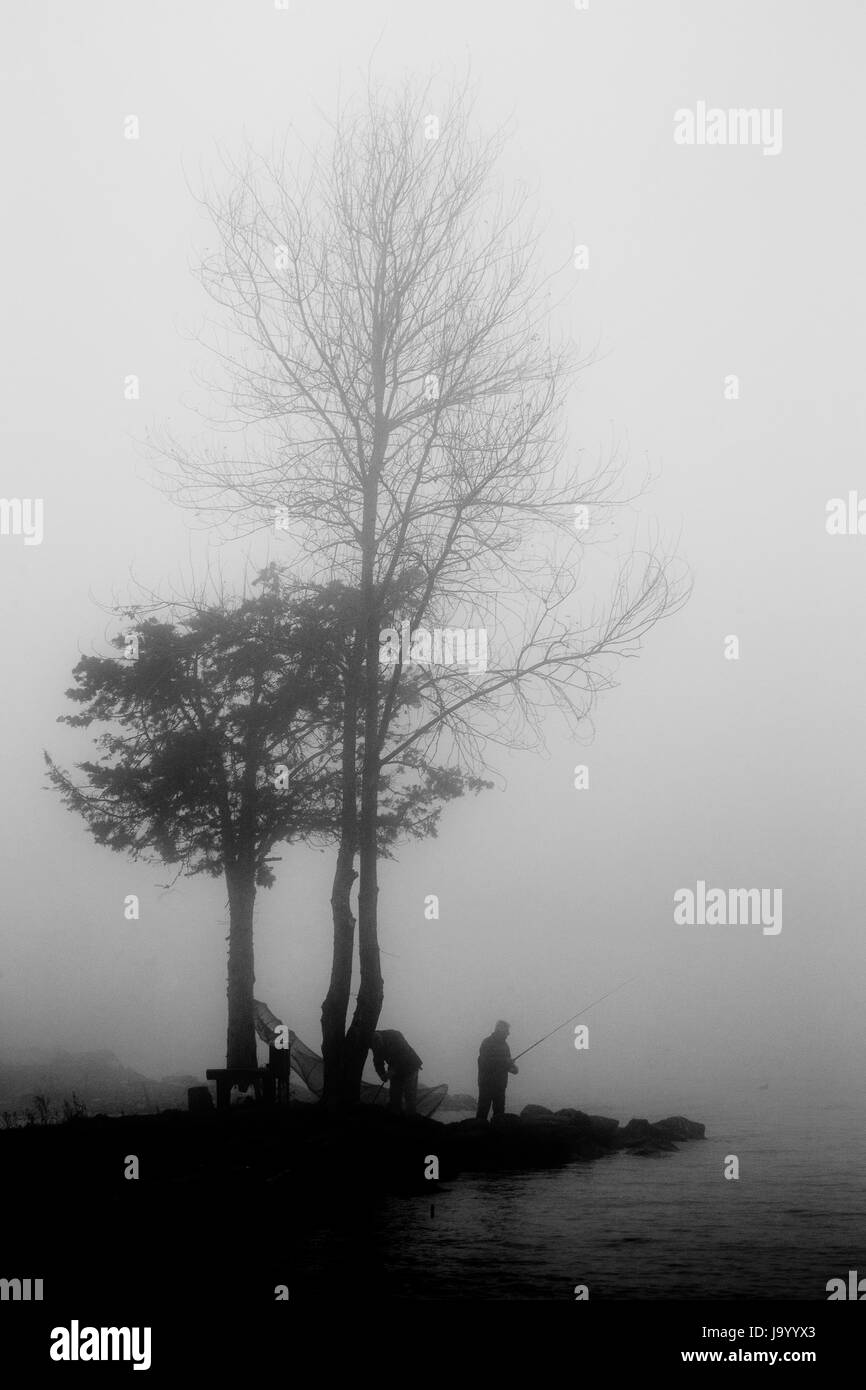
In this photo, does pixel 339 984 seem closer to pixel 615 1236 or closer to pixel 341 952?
pixel 341 952

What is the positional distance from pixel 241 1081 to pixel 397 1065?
2.54 m

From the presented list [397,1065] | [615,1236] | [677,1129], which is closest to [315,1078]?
[397,1065]

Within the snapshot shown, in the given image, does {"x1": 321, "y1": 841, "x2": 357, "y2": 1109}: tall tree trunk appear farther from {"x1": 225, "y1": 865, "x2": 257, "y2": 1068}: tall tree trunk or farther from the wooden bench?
{"x1": 225, "y1": 865, "x2": 257, "y2": 1068}: tall tree trunk

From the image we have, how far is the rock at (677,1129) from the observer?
25.0m

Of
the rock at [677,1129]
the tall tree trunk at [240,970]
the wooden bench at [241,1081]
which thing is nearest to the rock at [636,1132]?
the rock at [677,1129]

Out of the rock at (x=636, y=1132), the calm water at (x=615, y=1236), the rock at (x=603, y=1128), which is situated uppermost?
Result: the calm water at (x=615, y=1236)

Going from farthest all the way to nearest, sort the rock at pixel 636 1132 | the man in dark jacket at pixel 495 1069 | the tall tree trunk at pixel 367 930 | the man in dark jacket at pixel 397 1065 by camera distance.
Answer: the rock at pixel 636 1132
the man in dark jacket at pixel 495 1069
the man in dark jacket at pixel 397 1065
the tall tree trunk at pixel 367 930

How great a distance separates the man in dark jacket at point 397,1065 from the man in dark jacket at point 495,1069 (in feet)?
5.98

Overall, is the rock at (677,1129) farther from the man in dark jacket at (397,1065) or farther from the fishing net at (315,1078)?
the man in dark jacket at (397,1065)

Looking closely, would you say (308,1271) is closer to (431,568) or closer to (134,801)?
→ (431,568)

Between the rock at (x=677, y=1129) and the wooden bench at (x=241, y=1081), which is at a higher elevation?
the wooden bench at (x=241, y=1081)

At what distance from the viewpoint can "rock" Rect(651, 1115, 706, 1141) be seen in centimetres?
2505

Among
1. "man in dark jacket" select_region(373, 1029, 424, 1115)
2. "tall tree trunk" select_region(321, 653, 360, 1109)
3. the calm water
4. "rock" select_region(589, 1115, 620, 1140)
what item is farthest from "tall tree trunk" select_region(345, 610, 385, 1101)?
"rock" select_region(589, 1115, 620, 1140)

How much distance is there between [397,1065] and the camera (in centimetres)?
2031
